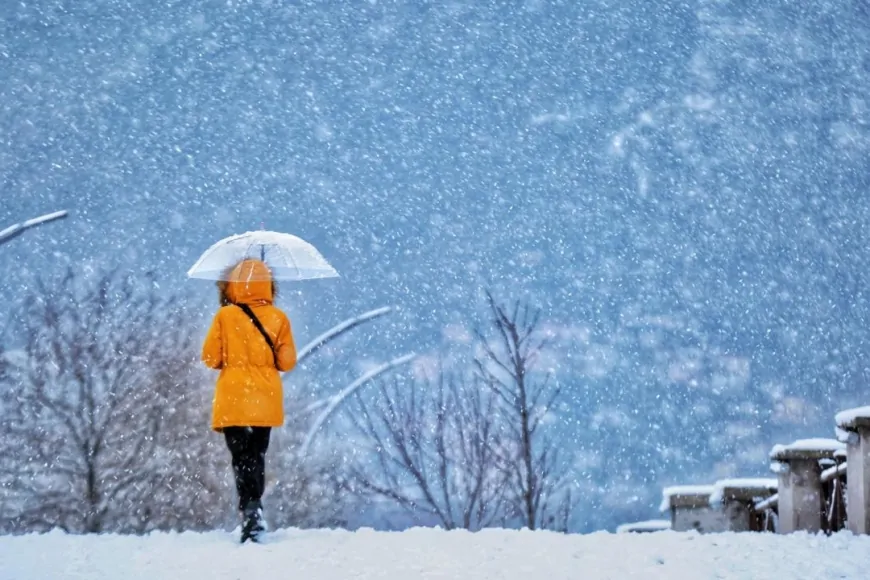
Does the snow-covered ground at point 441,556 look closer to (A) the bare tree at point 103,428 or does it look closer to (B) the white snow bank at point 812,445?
(B) the white snow bank at point 812,445

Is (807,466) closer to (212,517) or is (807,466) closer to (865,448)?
(865,448)

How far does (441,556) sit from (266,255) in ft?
10.1

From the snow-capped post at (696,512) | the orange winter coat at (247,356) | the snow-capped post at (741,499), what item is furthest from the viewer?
the snow-capped post at (696,512)

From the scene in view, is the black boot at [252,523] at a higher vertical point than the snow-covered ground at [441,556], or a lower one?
higher

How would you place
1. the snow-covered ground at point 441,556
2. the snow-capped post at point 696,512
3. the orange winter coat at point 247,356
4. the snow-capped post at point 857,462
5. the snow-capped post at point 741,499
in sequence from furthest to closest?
the snow-capped post at point 696,512, the snow-capped post at point 741,499, the snow-capped post at point 857,462, the orange winter coat at point 247,356, the snow-covered ground at point 441,556

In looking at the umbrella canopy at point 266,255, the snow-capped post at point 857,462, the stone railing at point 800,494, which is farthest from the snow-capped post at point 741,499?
the umbrella canopy at point 266,255

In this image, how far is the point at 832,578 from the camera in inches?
246

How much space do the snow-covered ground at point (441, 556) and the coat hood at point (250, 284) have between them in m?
1.78

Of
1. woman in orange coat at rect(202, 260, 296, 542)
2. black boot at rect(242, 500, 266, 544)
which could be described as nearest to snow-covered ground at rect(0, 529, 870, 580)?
black boot at rect(242, 500, 266, 544)

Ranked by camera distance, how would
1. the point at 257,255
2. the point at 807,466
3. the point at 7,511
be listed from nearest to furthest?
the point at 257,255
the point at 807,466
the point at 7,511

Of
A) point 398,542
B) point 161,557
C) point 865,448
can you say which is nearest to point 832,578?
point 865,448

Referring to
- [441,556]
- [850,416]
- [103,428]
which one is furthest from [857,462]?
[103,428]

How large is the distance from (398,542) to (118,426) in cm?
2130

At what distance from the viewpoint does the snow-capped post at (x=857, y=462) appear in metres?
8.19
